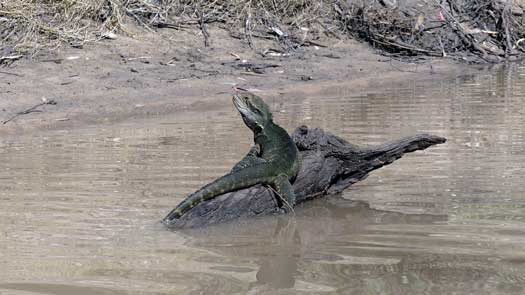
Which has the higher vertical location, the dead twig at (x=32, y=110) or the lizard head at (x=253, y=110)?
the lizard head at (x=253, y=110)

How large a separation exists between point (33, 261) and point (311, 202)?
219cm

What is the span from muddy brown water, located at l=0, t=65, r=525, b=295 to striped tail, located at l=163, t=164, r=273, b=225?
0.54ft

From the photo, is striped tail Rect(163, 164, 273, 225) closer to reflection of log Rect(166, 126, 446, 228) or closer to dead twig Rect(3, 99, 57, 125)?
reflection of log Rect(166, 126, 446, 228)

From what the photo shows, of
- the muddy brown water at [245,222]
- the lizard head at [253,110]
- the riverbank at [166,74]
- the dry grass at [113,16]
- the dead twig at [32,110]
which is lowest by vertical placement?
the riverbank at [166,74]

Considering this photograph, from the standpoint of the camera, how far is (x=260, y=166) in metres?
5.92

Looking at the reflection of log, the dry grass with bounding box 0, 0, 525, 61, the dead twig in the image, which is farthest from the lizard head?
the dry grass with bounding box 0, 0, 525, 61

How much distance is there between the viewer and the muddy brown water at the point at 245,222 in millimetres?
4641

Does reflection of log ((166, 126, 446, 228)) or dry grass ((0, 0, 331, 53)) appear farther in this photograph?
dry grass ((0, 0, 331, 53))

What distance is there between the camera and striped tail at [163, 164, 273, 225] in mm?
5578

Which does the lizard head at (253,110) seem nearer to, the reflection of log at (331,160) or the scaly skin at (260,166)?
the scaly skin at (260,166)

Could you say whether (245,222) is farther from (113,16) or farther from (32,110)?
(113,16)

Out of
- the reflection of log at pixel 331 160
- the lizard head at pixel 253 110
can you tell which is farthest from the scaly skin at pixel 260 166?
the reflection of log at pixel 331 160

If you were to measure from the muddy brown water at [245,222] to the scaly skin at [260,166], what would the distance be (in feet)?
0.59

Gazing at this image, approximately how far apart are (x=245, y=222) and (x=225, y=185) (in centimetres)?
32
